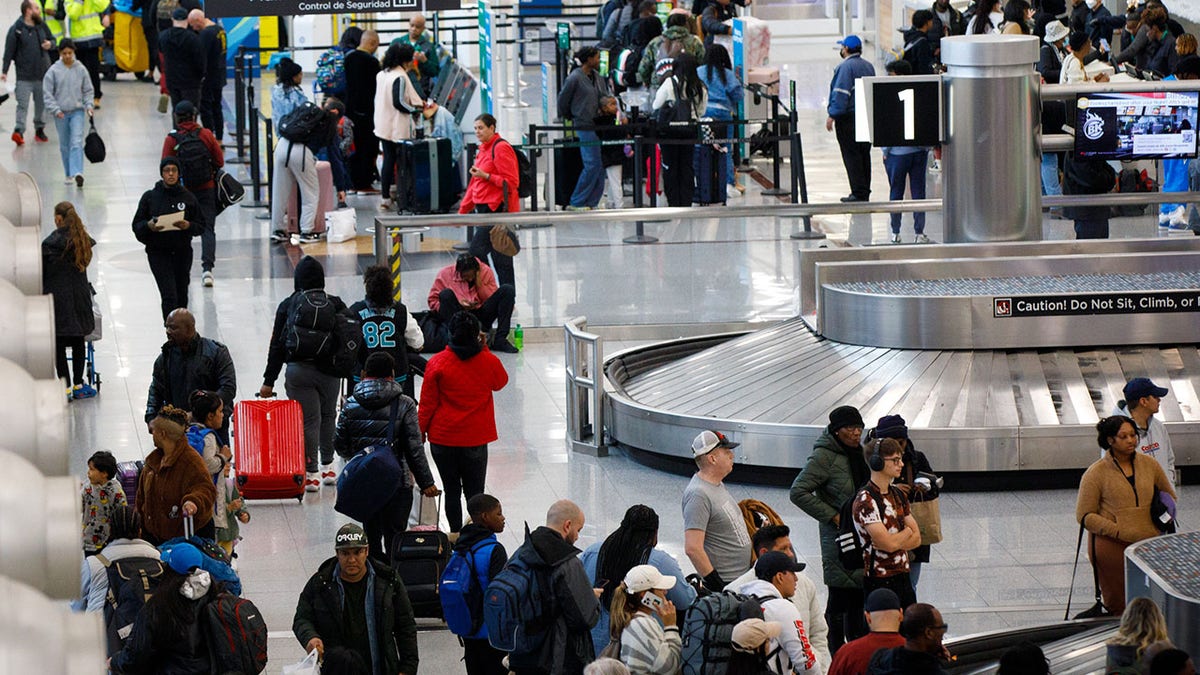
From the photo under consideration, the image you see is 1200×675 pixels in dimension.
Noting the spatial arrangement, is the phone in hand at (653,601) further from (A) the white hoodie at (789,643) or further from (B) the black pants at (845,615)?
(B) the black pants at (845,615)

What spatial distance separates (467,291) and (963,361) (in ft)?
12.4

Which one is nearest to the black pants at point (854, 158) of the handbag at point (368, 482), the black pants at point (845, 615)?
the handbag at point (368, 482)

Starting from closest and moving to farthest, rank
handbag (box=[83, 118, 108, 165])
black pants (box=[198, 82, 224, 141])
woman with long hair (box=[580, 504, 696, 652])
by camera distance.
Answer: woman with long hair (box=[580, 504, 696, 652]) → handbag (box=[83, 118, 108, 165]) → black pants (box=[198, 82, 224, 141])

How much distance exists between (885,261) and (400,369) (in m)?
3.42

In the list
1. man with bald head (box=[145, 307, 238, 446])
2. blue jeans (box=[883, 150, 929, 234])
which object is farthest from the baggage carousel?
blue jeans (box=[883, 150, 929, 234])

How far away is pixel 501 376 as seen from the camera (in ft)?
32.3

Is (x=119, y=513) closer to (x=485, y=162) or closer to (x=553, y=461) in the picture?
(x=553, y=461)

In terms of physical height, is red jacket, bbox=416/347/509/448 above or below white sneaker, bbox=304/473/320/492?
above

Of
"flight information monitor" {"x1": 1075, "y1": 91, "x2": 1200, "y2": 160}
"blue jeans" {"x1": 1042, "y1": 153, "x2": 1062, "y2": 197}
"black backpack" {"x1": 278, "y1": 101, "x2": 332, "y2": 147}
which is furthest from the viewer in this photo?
"blue jeans" {"x1": 1042, "y1": 153, "x2": 1062, "y2": 197}

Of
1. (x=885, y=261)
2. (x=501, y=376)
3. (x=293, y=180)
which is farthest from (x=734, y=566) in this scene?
(x=293, y=180)

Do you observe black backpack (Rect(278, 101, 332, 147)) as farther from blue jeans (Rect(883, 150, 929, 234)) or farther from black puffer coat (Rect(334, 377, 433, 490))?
black puffer coat (Rect(334, 377, 433, 490))

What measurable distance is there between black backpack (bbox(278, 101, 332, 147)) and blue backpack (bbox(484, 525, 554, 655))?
1219 centimetres

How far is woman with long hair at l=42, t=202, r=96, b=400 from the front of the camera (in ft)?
39.5

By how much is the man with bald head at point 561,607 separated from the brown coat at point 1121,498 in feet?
8.02
